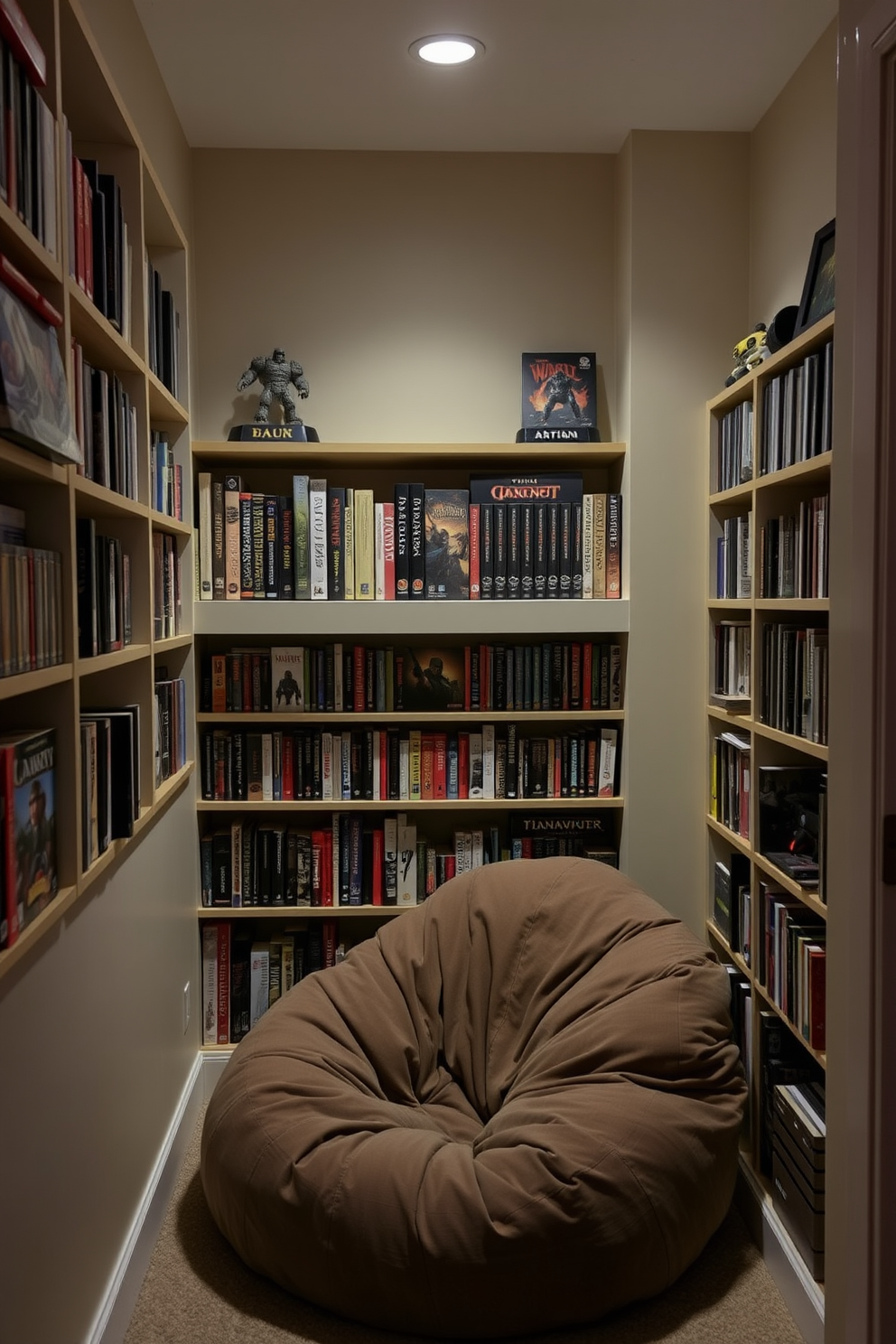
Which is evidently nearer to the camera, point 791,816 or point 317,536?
point 791,816

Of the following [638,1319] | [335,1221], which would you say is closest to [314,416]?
[335,1221]

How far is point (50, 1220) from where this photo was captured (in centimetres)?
152

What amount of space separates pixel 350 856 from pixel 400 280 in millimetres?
1697

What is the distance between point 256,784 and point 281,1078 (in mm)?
983

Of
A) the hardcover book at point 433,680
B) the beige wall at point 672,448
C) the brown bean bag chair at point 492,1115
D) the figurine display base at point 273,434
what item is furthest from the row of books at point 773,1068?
the figurine display base at point 273,434

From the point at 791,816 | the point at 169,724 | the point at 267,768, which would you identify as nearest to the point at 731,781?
the point at 791,816

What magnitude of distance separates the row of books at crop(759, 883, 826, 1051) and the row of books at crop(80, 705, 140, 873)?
134cm

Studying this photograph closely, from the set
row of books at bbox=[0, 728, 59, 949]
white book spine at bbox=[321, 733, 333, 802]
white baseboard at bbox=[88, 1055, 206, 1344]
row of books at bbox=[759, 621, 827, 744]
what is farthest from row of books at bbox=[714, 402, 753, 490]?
white baseboard at bbox=[88, 1055, 206, 1344]

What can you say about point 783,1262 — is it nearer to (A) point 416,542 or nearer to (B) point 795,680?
(B) point 795,680

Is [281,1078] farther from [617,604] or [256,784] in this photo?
[617,604]

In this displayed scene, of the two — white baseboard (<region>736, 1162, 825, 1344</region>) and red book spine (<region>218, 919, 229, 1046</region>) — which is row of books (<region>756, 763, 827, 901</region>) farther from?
red book spine (<region>218, 919, 229, 1046</region>)

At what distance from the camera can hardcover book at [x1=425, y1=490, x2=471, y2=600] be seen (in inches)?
114

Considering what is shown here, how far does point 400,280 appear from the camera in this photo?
3055mm

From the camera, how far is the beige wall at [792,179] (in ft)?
7.70
